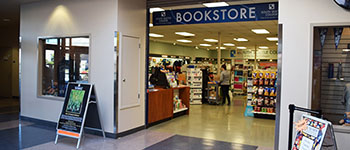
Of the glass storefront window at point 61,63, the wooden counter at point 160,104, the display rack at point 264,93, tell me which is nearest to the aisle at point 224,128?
the wooden counter at point 160,104

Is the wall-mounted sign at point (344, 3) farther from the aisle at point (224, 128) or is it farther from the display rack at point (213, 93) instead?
the display rack at point (213, 93)

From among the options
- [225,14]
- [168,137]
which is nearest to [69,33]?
[168,137]

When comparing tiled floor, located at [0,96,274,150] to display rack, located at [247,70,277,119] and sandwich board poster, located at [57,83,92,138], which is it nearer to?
sandwich board poster, located at [57,83,92,138]

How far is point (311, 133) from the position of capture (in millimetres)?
2902

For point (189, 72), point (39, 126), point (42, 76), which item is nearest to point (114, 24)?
point (42, 76)

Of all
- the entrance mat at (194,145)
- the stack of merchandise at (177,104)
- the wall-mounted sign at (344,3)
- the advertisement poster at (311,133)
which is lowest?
the entrance mat at (194,145)

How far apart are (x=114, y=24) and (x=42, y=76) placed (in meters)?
2.84

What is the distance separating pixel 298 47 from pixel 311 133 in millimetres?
1635

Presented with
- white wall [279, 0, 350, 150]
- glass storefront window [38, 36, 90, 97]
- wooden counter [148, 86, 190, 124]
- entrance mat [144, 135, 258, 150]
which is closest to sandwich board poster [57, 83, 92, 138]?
glass storefront window [38, 36, 90, 97]

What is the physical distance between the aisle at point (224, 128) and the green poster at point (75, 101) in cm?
199

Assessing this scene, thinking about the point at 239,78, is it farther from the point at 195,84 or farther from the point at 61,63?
the point at 61,63

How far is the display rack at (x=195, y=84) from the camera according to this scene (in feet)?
38.9

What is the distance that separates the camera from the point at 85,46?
6418mm

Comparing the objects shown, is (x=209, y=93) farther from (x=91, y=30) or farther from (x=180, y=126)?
(x=91, y=30)
